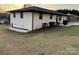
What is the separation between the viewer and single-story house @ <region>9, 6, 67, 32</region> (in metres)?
3.28

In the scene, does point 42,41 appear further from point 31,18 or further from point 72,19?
point 72,19

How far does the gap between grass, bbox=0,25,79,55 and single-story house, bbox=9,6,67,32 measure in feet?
0.39

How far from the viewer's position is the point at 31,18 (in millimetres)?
3434

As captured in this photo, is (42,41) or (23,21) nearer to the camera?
(42,41)

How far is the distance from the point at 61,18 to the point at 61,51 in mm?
629

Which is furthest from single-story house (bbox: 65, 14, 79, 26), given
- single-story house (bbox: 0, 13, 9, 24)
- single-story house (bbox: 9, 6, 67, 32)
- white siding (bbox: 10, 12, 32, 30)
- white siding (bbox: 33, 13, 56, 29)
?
single-story house (bbox: 0, 13, 9, 24)

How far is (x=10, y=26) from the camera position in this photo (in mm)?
3326

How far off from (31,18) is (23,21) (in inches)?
7.2

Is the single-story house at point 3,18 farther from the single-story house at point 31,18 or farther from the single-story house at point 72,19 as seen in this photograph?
the single-story house at point 72,19

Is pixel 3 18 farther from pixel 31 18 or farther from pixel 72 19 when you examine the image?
pixel 72 19

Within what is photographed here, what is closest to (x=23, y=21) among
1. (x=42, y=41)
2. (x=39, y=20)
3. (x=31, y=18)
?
(x=31, y=18)

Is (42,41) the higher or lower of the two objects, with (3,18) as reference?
lower
